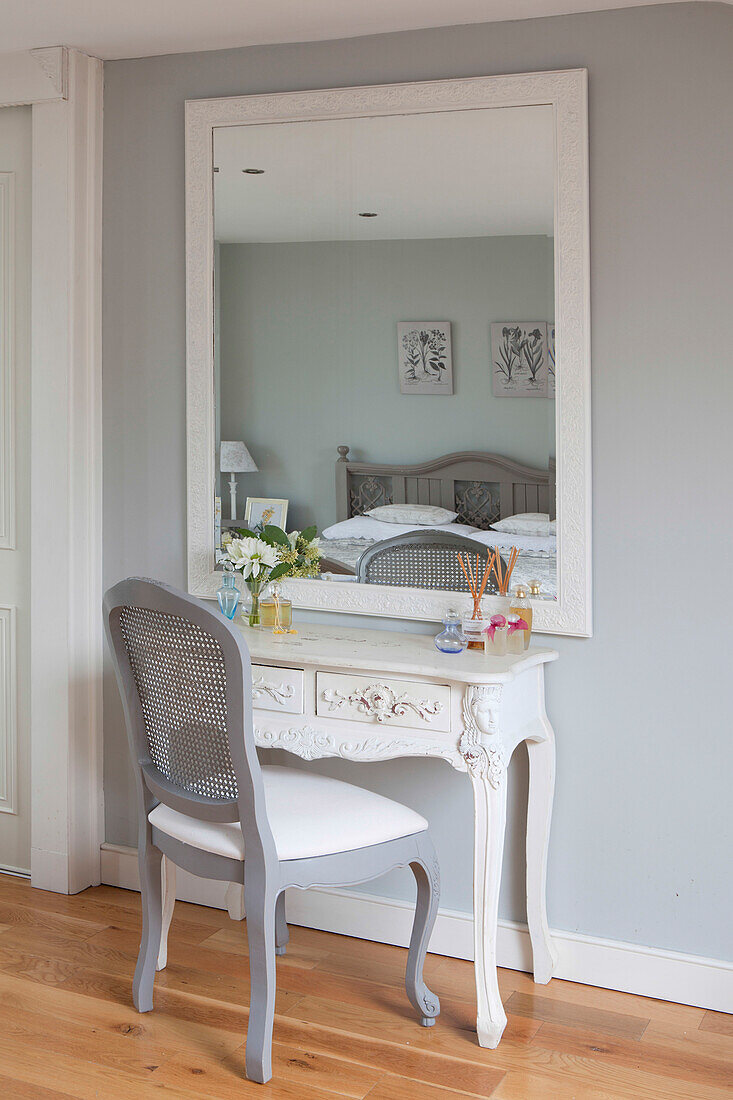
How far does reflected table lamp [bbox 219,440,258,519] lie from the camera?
2.81 meters

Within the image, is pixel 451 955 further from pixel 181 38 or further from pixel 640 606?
pixel 181 38

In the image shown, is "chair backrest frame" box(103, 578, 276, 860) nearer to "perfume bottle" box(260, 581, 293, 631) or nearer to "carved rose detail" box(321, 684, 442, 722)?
"carved rose detail" box(321, 684, 442, 722)

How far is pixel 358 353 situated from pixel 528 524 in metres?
0.63

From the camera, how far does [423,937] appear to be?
229cm

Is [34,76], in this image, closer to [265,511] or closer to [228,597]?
[265,511]

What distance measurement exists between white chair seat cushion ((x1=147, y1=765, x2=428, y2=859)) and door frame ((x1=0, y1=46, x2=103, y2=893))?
831 mm

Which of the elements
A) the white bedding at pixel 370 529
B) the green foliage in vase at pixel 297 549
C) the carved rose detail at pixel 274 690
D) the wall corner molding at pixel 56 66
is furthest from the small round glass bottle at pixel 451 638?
the wall corner molding at pixel 56 66

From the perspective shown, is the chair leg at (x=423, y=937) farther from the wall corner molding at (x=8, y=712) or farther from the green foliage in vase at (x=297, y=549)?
the wall corner molding at (x=8, y=712)

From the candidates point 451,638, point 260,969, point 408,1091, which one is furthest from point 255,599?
point 408,1091

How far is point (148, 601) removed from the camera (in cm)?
208

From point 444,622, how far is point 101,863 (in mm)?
1392

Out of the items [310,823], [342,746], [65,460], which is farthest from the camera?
[65,460]

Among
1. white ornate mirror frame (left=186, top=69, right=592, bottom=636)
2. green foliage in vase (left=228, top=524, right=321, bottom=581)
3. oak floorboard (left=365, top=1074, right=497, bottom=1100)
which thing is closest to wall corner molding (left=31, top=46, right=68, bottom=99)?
white ornate mirror frame (left=186, top=69, right=592, bottom=636)

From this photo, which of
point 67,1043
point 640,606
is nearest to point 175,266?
point 640,606
